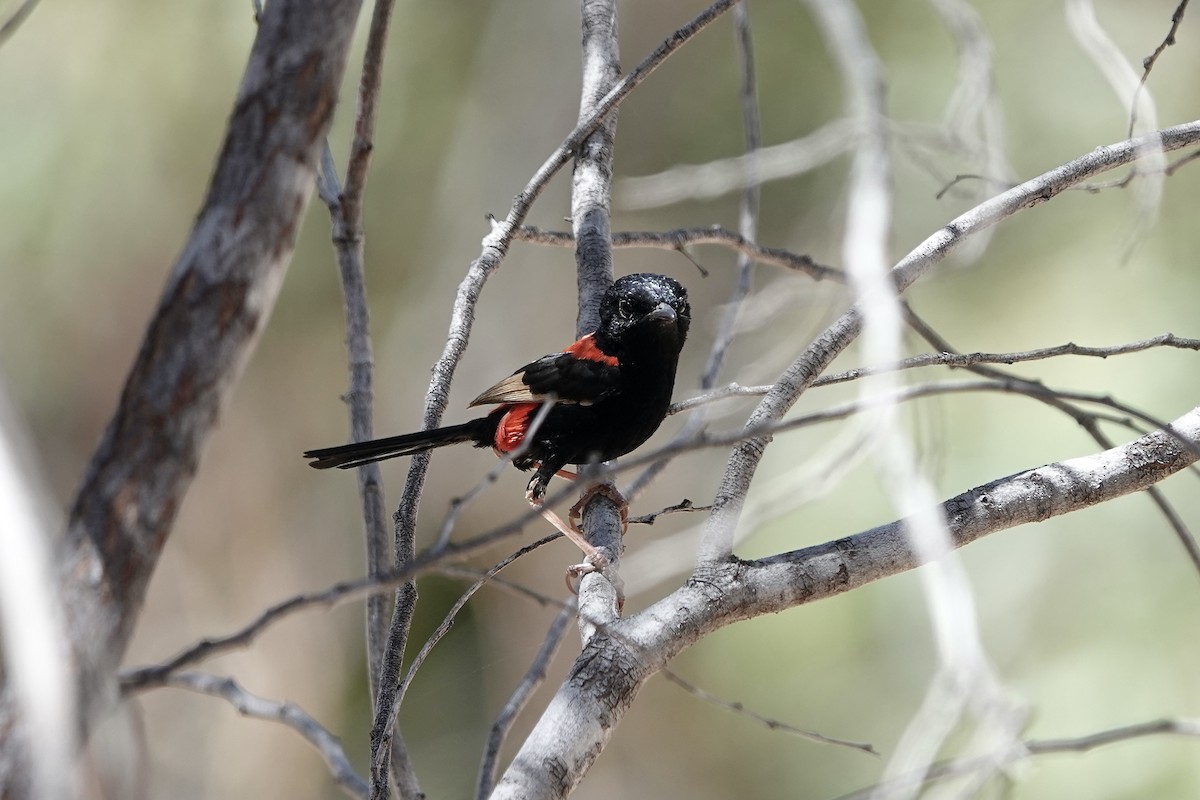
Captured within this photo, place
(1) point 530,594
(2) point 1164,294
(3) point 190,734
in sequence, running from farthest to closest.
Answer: (3) point 190,734 → (2) point 1164,294 → (1) point 530,594

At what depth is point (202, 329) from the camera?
1.24 metres

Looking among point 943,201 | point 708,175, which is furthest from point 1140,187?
point 943,201

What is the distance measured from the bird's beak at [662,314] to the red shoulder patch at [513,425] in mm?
558

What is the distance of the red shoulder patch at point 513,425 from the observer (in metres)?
3.60

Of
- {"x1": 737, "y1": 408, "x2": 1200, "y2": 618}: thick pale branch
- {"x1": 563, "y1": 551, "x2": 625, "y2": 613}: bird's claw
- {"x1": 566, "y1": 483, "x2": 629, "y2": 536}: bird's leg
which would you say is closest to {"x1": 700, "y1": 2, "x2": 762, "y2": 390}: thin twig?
{"x1": 566, "y1": 483, "x2": 629, "y2": 536}: bird's leg

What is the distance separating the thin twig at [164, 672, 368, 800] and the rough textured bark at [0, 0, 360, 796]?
1.44 m

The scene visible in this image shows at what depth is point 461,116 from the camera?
8.88 metres

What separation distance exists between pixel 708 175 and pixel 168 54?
20.4ft

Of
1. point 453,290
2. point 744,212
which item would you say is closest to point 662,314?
point 744,212

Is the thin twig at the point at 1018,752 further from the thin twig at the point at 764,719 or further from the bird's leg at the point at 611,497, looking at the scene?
the bird's leg at the point at 611,497

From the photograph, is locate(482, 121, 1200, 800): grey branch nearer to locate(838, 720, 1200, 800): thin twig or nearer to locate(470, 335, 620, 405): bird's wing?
locate(838, 720, 1200, 800): thin twig

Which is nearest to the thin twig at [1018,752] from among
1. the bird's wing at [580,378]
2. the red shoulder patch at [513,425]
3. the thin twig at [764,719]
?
the thin twig at [764,719]

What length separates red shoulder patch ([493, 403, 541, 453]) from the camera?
11.8ft

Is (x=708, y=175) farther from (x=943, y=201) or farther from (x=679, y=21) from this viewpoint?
(x=679, y=21)
